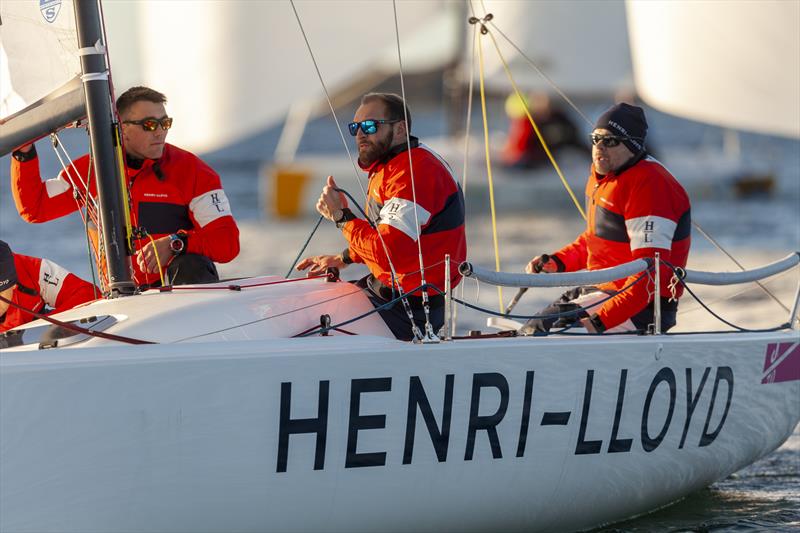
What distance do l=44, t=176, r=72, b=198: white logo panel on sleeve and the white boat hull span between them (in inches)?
47.4

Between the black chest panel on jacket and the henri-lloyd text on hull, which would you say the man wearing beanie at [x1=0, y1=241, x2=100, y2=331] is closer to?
the black chest panel on jacket

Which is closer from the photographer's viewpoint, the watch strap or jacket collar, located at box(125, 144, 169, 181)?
the watch strap

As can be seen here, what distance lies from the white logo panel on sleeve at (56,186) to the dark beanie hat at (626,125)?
182 centimetres

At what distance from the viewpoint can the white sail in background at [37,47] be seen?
4.05 metres

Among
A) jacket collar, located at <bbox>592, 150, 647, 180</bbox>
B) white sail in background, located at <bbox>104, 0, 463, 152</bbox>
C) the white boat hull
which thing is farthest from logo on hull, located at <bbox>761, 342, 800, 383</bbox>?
white sail in background, located at <bbox>104, 0, 463, 152</bbox>

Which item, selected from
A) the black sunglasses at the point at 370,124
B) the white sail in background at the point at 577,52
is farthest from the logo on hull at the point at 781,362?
the white sail in background at the point at 577,52

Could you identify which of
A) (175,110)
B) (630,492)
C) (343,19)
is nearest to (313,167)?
(175,110)

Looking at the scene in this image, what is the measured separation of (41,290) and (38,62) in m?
0.75

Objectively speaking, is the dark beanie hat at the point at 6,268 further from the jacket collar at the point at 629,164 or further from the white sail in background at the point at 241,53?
the white sail in background at the point at 241,53

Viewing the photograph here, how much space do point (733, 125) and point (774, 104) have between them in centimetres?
28

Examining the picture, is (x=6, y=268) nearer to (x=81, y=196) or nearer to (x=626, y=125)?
(x=81, y=196)

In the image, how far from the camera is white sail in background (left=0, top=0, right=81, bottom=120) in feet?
13.3

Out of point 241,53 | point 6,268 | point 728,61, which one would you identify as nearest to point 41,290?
point 6,268

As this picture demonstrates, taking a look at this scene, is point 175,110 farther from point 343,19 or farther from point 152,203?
point 152,203
